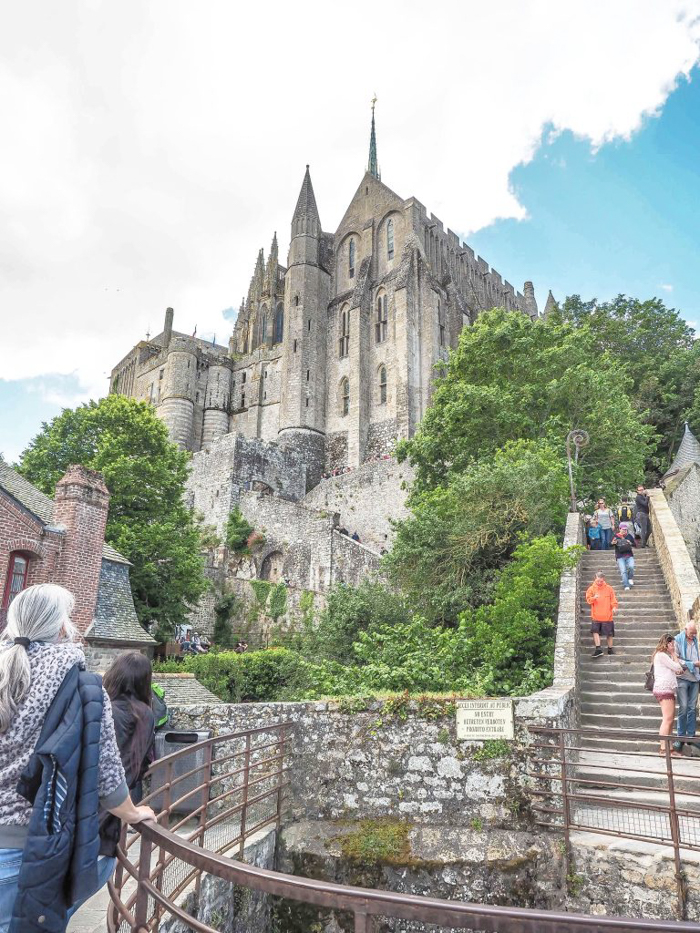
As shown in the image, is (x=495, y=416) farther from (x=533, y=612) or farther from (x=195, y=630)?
(x=195, y=630)

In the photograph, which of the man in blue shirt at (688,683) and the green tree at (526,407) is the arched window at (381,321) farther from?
the man in blue shirt at (688,683)

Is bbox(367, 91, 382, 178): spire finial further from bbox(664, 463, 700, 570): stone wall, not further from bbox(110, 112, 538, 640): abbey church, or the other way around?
bbox(664, 463, 700, 570): stone wall

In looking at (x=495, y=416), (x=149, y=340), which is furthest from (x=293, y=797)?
(x=149, y=340)

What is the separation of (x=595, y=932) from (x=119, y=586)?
1373cm

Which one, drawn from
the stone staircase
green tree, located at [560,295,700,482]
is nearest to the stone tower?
green tree, located at [560,295,700,482]

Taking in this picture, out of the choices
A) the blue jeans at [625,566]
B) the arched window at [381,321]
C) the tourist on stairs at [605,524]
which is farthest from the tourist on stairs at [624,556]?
the arched window at [381,321]

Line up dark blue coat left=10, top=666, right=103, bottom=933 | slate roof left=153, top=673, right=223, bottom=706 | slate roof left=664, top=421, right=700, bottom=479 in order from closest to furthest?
dark blue coat left=10, top=666, right=103, bottom=933 < slate roof left=153, top=673, right=223, bottom=706 < slate roof left=664, top=421, right=700, bottom=479

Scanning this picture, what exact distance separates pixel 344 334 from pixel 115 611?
38.5 meters

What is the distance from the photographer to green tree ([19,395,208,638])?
21.8 metres

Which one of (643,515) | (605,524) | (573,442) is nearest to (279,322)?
(573,442)

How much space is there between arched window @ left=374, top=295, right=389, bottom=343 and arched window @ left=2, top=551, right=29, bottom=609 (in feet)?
125

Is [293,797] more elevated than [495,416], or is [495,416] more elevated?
[495,416]

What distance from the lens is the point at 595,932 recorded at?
205 cm

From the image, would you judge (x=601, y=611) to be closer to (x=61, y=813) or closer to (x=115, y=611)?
(x=61, y=813)
